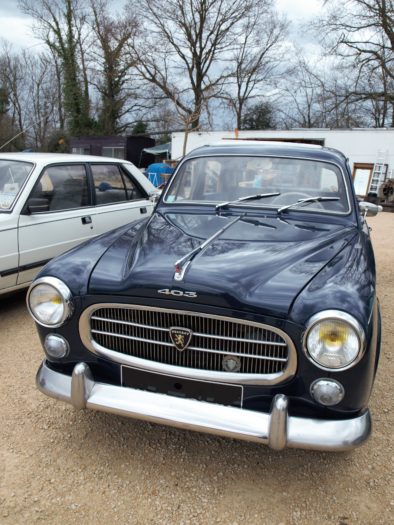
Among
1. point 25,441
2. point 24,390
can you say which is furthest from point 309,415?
point 24,390

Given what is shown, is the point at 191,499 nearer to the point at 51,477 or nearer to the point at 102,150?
the point at 51,477

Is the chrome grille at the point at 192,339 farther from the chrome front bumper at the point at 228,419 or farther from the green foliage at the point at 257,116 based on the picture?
the green foliage at the point at 257,116

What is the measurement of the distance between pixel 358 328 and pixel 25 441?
2.08m

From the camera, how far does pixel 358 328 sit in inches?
76.9

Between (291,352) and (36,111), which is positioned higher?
(36,111)

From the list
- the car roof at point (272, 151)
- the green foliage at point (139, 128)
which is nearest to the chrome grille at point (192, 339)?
the car roof at point (272, 151)

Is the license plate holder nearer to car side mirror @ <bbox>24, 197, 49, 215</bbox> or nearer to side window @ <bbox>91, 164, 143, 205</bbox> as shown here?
car side mirror @ <bbox>24, 197, 49, 215</bbox>

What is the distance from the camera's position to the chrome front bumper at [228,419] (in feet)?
6.68

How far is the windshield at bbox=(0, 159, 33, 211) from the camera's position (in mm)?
4348

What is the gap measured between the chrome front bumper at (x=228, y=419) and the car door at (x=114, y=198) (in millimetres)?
2996

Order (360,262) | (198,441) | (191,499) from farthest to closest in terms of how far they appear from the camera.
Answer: (198,441), (360,262), (191,499)

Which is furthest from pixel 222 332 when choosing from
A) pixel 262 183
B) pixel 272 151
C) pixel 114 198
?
pixel 114 198

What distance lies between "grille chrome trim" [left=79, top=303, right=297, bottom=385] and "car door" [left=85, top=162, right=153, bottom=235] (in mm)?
2799

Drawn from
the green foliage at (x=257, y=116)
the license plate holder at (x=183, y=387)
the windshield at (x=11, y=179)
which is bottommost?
the license plate holder at (x=183, y=387)
